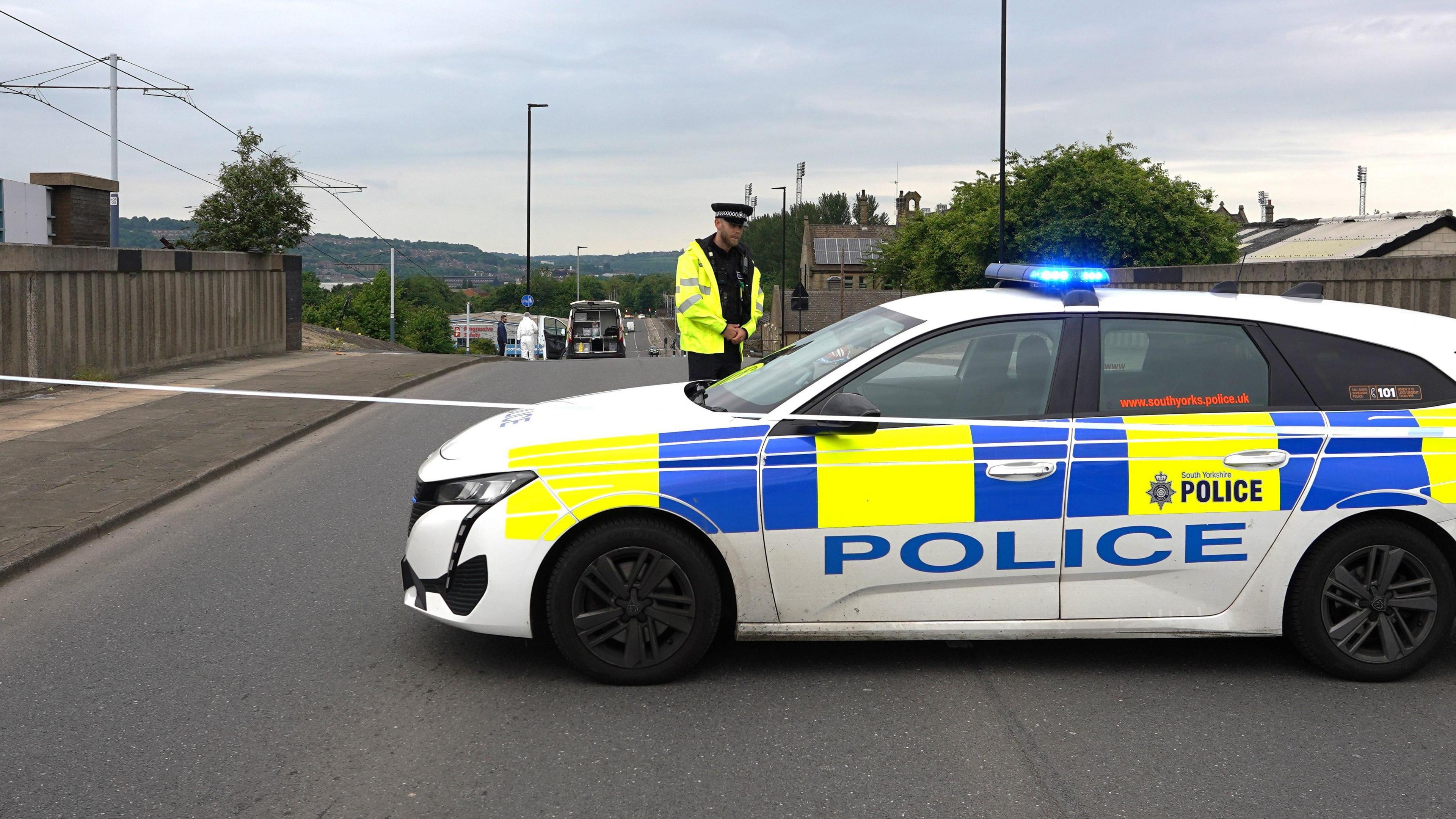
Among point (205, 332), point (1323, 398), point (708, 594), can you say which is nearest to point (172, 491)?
point (708, 594)

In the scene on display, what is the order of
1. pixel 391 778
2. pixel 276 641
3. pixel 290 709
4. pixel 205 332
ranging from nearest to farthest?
pixel 391 778 < pixel 290 709 < pixel 276 641 < pixel 205 332

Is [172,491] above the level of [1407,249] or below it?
below

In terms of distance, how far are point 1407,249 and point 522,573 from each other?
147 feet

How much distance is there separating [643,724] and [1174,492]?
2.17 m

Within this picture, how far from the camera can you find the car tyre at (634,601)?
4703 mm

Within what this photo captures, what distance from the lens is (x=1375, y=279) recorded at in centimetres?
1241

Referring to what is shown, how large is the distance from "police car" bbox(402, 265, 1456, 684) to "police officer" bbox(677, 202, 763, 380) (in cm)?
291

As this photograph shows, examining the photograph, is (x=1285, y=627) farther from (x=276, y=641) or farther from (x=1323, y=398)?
(x=276, y=641)

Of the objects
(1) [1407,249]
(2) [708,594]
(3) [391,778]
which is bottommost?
(3) [391,778]

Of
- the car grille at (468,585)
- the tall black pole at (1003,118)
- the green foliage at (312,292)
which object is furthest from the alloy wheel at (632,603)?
the green foliage at (312,292)

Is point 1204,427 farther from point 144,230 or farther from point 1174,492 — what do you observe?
point 144,230

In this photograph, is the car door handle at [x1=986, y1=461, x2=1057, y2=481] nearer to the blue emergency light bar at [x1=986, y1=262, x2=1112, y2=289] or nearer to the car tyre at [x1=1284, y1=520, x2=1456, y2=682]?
the blue emergency light bar at [x1=986, y1=262, x2=1112, y2=289]

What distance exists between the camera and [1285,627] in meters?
4.97

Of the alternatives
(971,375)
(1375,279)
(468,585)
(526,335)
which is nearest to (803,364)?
(971,375)
